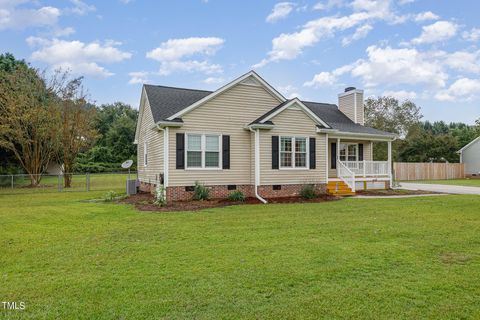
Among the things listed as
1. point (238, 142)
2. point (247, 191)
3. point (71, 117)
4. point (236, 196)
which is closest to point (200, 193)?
point (236, 196)

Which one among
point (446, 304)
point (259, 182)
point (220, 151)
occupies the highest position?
point (220, 151)

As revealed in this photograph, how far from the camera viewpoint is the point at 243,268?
468 cm

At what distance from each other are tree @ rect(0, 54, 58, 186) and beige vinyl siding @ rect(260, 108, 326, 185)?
1586cm

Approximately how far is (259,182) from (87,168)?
108 feet

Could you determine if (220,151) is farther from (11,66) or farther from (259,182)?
(11,66)

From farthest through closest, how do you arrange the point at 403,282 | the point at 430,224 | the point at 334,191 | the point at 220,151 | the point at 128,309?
the point at 334,191 → the point at 220,151 → the point at 430,224 → the point at 403,282 → the point at 128,309

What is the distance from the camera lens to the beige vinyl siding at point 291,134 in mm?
13977

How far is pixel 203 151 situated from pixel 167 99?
149 inches

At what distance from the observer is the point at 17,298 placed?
3689 mm

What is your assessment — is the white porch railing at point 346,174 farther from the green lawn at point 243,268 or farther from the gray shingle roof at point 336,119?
the green lawn at point 243,268

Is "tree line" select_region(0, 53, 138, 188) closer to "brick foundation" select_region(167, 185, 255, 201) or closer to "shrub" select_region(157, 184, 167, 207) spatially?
"brick foundation" select_region(167, 185, 255, 201)

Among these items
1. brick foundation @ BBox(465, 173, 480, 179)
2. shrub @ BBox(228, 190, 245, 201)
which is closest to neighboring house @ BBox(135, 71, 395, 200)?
shrub @ BBox(228, 190, 245, 201)

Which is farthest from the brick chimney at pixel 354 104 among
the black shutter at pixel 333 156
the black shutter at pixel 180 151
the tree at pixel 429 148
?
the tree at pixel 429 148

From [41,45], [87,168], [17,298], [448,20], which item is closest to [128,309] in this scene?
[17,298]
